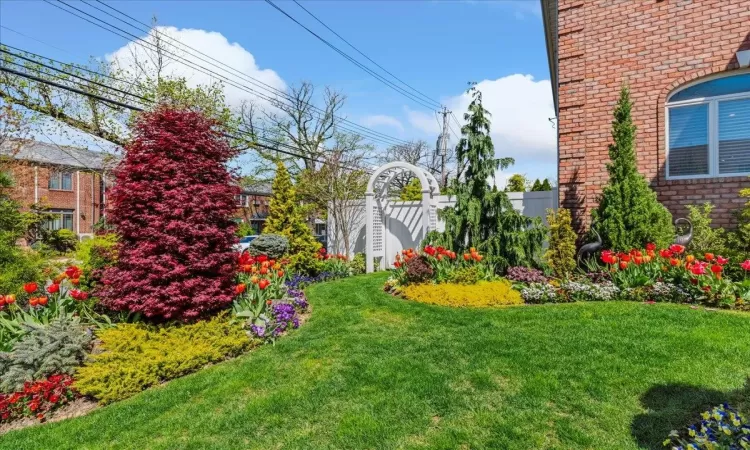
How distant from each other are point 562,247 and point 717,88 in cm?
354

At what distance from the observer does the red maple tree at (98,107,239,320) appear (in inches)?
178

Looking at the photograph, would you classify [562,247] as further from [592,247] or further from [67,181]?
[67,181]

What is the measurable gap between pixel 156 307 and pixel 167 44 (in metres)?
13.2

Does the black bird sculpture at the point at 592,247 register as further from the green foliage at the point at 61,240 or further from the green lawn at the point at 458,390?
the green foliage at the point at 61,240

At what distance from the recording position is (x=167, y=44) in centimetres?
1430

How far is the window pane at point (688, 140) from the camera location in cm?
659

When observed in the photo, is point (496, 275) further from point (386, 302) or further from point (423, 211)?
point (423, 211)

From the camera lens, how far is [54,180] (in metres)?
23.9

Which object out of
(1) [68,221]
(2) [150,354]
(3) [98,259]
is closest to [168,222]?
(2) [150,354]

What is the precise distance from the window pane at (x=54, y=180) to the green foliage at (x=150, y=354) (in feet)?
81.9

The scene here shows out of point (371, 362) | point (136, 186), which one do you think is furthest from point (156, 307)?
point (371, 362)

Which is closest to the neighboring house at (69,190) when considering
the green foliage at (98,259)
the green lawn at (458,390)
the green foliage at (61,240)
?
the green foliage at (61,240)

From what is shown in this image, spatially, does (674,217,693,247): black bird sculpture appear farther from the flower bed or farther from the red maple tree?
the red maple tree

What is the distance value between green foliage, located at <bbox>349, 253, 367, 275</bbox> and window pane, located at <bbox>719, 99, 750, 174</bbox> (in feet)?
25.9
